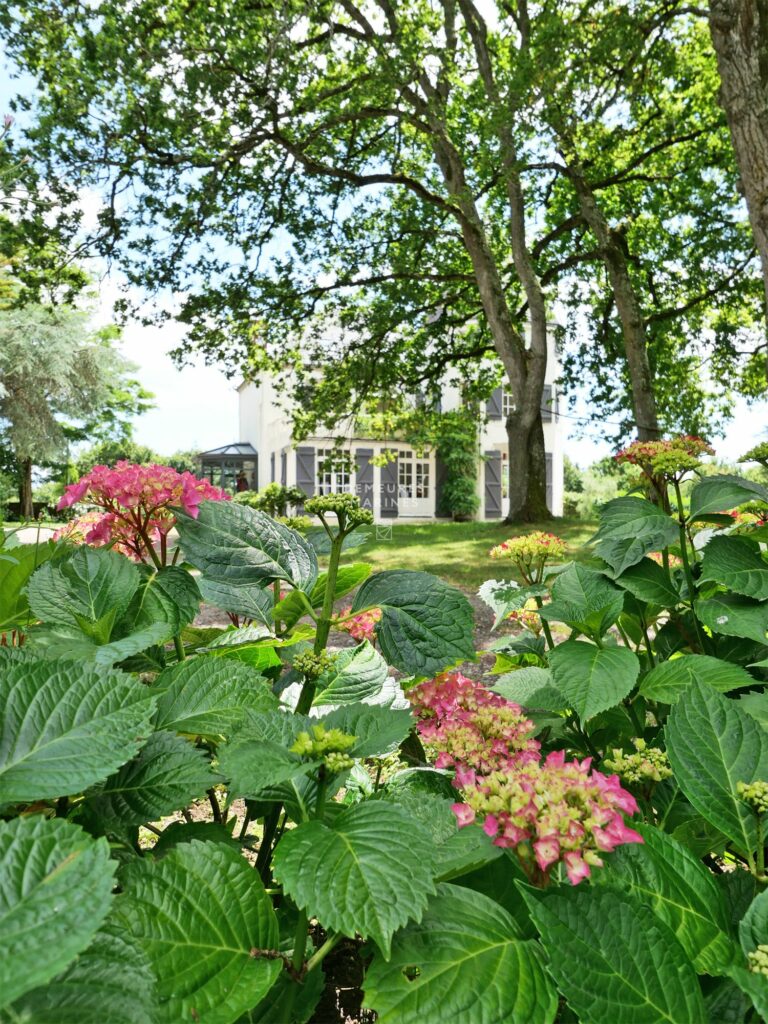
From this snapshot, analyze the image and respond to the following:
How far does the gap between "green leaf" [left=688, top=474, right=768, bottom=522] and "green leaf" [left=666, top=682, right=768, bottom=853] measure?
0.77 m

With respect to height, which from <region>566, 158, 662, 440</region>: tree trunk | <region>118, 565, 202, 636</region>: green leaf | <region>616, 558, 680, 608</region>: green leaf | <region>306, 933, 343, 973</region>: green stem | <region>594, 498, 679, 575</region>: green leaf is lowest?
<region>306, 933, 343, 973</region>: green stem

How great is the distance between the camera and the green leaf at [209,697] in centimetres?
74

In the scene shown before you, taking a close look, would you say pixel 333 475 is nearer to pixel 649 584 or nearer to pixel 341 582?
pixel 649 584

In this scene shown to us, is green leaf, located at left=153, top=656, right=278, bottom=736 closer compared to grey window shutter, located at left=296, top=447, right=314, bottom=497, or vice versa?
green leaf, located at left=153, top=656, right=278, bottom=736

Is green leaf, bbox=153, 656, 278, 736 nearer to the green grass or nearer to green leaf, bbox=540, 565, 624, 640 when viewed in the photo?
green leaf, bbox=540, 565, 624, 640

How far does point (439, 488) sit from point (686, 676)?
23861mm

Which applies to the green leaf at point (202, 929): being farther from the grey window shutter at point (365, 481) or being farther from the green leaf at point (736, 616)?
the grey window shutter at point (365, 481)

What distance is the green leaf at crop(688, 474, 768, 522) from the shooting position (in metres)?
1.48

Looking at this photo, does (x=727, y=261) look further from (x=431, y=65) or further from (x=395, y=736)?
(x=395, y=736)

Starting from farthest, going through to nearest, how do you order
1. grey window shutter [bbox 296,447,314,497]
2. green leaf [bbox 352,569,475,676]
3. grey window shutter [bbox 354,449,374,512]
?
grey window shutter [bbox 296,447,314,497] < grey window shutter [bbox 354,449,374,512] < green leaf [bbox 352,569,475,676]

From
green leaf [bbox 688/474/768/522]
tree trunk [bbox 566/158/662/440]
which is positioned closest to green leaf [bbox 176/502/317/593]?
green leaf [bbox 688/474/768/522]

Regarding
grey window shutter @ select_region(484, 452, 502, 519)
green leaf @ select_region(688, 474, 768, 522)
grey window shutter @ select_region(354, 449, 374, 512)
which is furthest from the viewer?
grey window shutter @ select_region(484, 452, 502, 519)

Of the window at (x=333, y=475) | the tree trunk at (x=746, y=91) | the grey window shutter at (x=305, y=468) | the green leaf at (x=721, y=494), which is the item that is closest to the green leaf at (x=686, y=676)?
the green leaf at (x=721, y=494)

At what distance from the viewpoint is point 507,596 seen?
169 cm
